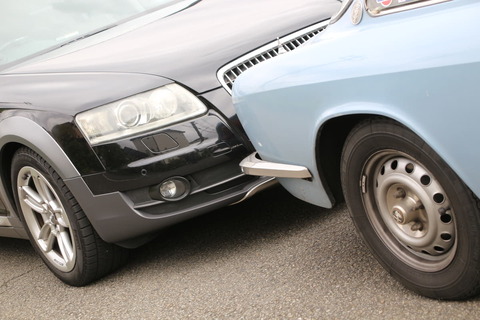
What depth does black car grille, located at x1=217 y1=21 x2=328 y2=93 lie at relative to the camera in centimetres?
378

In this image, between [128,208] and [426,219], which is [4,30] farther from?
[426,219]

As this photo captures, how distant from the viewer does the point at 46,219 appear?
4191 millimetres

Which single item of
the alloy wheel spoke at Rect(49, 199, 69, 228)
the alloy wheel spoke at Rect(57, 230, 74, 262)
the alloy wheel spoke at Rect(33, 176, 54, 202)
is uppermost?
the alloy wheel spoke at Rect(33, 176, 54, 202)

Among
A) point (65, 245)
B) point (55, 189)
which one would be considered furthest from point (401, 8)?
point (65, 245)

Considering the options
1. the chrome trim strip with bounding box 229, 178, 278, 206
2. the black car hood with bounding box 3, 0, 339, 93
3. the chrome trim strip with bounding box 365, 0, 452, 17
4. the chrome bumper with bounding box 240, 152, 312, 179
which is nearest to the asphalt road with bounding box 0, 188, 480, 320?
the chrome trim strip with bounding box 229, 178, 278, 206

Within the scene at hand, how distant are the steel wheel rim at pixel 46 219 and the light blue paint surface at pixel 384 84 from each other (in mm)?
1363

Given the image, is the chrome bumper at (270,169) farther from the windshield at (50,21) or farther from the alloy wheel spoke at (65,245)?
the windshield at (50,21)

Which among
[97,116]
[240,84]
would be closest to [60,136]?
[97,116]

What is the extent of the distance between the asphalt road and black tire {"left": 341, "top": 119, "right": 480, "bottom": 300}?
127mm

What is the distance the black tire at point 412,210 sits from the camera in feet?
8.17

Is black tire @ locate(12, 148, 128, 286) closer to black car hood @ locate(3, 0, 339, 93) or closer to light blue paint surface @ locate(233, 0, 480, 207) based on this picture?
black car hood @ locate(3, 0, 339, 93)

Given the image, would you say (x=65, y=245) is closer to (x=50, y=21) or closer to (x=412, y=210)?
(x=50, y=21)

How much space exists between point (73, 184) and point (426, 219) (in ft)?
5.92

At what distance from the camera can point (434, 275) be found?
272 centimetres
